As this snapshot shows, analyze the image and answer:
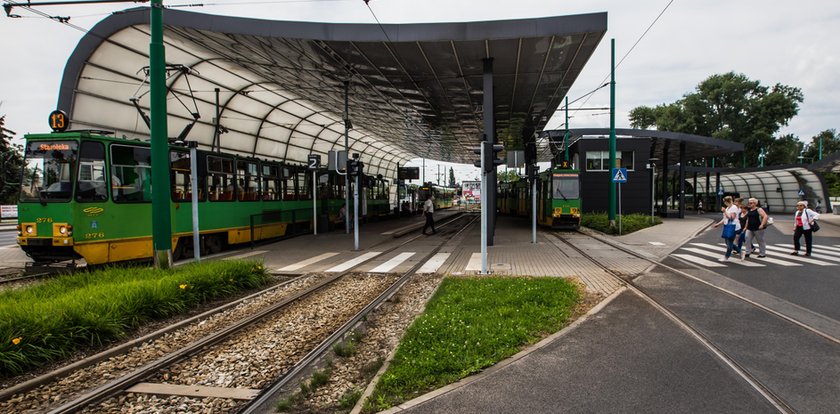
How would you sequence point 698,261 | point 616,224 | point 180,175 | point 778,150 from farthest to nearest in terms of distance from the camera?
point 778,150 < point 616,224 < point 180,175 < point 698,261

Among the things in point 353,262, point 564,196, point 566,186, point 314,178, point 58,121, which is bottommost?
point 353,262

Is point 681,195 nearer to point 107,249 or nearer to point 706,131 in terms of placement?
point 107,249

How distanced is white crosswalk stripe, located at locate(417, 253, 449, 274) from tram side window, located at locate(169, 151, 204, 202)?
721cm

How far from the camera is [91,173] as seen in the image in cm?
1051

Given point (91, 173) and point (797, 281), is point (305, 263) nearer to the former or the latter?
point (91, 173)

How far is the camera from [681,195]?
32750 millimetres

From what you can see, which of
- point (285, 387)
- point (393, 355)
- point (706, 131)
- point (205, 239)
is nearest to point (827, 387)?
point (393, 355)

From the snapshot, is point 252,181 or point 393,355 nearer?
point 393,355

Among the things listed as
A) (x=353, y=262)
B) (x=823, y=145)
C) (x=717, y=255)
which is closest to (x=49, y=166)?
(x=353, y=262)

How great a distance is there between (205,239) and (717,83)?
6989 cm

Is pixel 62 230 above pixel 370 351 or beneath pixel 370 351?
above

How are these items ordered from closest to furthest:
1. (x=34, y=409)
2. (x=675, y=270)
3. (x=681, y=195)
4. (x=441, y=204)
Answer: (x=34, y=409)
(x=675, y=270)
(x=681, y=195)
(x=441, y=204)

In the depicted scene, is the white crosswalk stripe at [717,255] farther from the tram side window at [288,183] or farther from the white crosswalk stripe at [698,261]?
the tram side window at [288,183]

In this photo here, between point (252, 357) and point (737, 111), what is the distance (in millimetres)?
Answer: 74436
